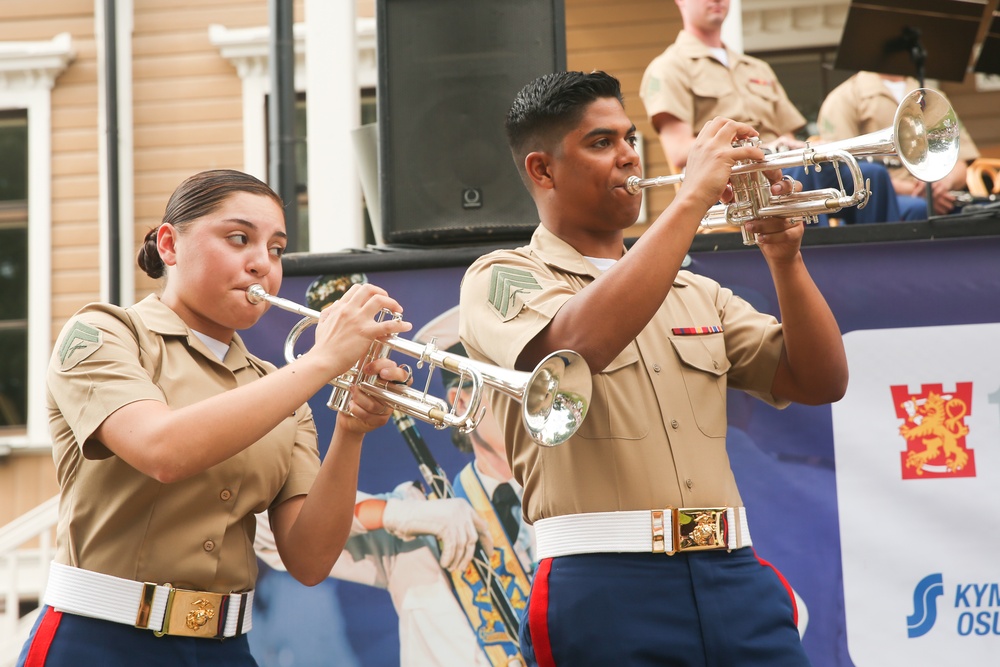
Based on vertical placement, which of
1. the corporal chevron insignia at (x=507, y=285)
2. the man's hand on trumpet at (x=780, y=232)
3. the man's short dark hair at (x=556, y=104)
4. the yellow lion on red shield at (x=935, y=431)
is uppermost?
the man's short dark hair at (x=556, y=104)

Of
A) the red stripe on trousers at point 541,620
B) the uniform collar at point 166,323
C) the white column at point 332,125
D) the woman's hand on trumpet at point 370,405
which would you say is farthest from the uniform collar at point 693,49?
the red stripe on trousers at point 541,620

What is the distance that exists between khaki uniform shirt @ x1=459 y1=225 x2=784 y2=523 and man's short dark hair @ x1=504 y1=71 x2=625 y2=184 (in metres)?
0.24

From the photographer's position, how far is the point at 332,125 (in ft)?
19.5

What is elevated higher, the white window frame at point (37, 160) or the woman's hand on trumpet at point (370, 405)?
the white window frame at point (37, 160)

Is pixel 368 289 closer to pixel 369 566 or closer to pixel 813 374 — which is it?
pixel 813 374

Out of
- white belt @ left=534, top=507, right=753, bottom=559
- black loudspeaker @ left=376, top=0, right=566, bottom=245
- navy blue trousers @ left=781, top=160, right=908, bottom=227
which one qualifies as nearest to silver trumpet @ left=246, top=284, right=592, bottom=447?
white belt @ left=534, top=507, right=753, bottom=559

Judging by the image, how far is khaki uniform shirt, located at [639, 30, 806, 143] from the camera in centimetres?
496

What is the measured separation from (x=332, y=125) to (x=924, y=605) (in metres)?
3.73

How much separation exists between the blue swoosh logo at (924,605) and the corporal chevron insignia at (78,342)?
99.0 inches

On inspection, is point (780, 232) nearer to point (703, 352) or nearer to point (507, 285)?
point (703, 352)

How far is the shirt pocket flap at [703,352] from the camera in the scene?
8.30 feet

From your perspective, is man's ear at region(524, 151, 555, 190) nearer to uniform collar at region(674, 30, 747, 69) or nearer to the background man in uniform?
the background man in uniform

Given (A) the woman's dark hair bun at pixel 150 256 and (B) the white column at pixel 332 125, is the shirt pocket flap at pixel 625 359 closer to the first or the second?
(A) the woman's dark hair bun at pixel 150 256

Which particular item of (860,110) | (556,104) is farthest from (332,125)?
(556,104)
